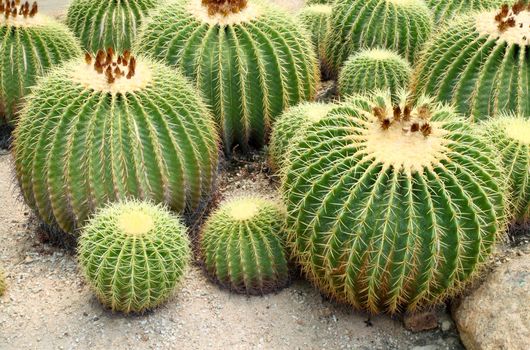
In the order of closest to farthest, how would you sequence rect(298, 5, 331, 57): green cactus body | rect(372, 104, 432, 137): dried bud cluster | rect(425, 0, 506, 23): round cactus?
rect(372, 104, 432, 137): dried bud cluster, rect(425, 0, 506, 23): round cactus, rect(298, 5, 331, 57): green cactus body

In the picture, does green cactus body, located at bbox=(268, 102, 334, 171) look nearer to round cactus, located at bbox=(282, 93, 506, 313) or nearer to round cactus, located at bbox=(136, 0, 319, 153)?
round cactus, located at bbox=(136, 0, 319, 153)

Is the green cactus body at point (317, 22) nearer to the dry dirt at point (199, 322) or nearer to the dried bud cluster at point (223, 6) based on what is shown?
the dried bud cluster at point (223, 6)

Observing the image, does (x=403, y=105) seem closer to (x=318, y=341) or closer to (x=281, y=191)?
(x=281, y=191)

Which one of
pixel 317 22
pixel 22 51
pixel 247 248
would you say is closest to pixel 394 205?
pixel 247 248

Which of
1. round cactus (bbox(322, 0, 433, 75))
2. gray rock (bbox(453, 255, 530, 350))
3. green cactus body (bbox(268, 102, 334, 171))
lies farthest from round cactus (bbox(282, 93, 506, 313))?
round cactus (bbox(322, 0, 433, 75))

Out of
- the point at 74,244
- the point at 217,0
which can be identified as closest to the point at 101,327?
the point at 74,244

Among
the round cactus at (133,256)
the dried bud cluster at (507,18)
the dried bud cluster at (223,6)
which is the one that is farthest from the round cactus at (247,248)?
the dried bud cluster at (507,18)

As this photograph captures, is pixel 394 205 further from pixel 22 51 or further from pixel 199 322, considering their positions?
pixel 22 51
